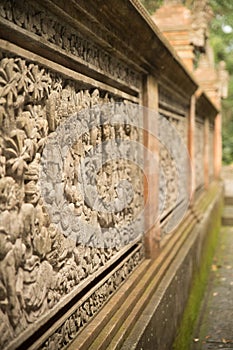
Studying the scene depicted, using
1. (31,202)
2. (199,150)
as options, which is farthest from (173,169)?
(31,202)

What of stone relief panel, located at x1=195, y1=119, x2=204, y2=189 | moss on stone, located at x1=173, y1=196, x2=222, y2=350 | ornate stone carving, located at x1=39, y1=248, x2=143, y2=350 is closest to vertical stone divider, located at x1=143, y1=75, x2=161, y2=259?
ornate stone carving, located at x1=39, y1=248, x2=143, y2=350

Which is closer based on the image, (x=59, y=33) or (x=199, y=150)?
(x=59, y=33)

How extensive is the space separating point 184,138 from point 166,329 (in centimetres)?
383

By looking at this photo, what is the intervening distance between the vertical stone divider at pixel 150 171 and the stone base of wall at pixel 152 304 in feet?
0.69

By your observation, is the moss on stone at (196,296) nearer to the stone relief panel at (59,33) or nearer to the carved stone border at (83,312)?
the carved stone border at (83,312)

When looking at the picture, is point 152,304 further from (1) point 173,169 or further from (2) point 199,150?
(2) point 199,150

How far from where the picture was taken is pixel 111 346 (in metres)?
2.85

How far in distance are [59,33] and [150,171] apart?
2389 mm

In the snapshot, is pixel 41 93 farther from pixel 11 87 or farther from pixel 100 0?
pixel 100 0

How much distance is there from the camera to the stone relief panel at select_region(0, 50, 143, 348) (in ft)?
6.49

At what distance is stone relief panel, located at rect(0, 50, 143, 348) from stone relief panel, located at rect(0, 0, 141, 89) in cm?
2

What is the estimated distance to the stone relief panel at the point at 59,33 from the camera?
2055mm

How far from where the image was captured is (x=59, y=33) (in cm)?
249

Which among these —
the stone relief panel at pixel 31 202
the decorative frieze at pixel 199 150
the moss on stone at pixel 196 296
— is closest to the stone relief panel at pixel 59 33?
the stone relief panel at pixel 31 202
